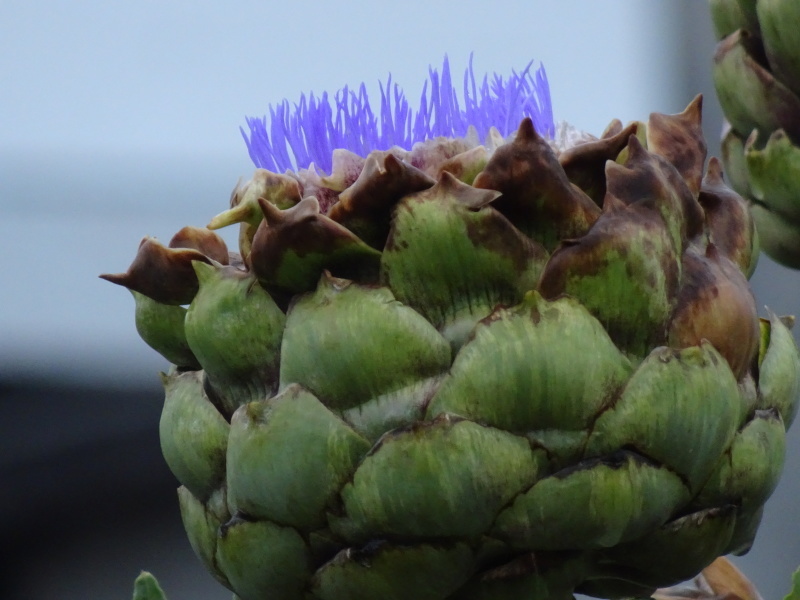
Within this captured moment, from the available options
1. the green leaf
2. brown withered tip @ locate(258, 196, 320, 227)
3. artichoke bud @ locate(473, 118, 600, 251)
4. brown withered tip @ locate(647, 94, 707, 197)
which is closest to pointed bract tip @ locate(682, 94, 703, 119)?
brown withered tip @ locate(647, 94, 707, 197)

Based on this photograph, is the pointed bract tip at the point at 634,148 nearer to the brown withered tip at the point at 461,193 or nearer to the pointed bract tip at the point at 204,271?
the brown withered tip at the point at 461,193

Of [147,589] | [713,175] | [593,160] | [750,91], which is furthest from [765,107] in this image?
[147,589]

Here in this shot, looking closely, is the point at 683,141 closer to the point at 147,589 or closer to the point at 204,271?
the point at 204,271

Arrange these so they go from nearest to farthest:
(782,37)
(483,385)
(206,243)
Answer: (483,385)
(206,243)
(782,37)

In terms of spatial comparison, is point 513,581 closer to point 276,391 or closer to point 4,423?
point 276,391

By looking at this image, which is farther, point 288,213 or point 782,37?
point 782,37

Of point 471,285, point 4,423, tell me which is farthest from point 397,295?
point 4,423
